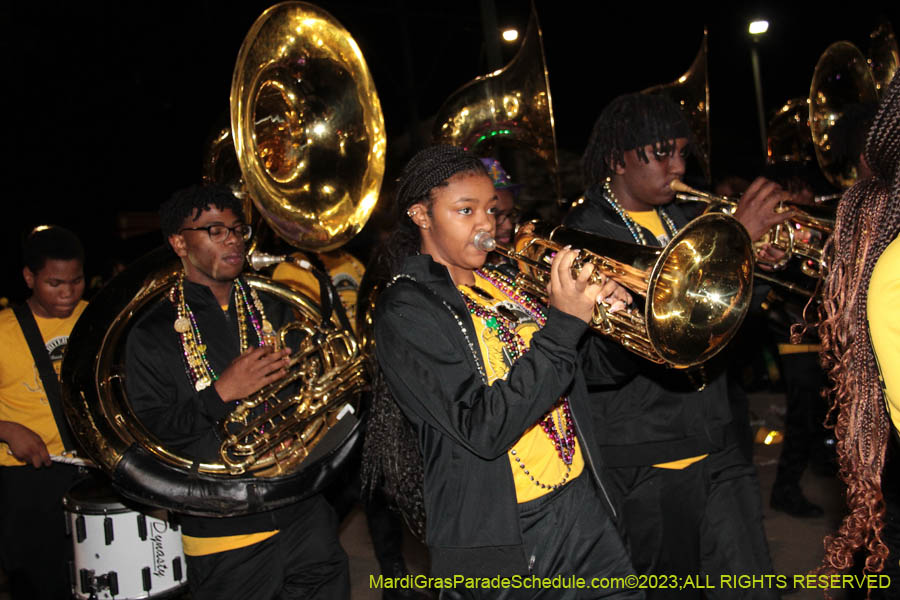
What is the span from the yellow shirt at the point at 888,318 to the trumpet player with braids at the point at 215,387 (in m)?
2.33

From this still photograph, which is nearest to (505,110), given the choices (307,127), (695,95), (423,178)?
(307,127)

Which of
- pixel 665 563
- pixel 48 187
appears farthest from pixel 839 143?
pixel 48 187

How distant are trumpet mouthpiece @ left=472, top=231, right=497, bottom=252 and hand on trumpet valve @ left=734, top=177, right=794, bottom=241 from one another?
1.25 meters

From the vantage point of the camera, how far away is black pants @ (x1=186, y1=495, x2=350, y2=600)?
10.0ft

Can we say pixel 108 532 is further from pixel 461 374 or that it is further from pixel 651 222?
pixel 651 222

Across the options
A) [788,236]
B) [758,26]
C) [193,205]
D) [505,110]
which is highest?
[758,26]

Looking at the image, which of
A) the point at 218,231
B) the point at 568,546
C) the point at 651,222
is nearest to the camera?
the point at 568,546

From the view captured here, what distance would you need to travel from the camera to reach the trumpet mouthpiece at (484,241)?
101 inches

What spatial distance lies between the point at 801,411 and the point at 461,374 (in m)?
3.73

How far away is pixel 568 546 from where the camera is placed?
2436mm

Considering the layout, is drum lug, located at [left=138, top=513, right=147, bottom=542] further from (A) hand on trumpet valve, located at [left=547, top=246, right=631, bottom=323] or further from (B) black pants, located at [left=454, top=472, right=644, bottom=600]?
(A) hand on trumpet valve, located at [left=547, top=246, right=631, bottom=323]

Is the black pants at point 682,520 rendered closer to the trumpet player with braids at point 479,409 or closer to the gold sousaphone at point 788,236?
the trumpet player with braids at point 479,409

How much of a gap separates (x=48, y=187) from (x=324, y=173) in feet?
35.8

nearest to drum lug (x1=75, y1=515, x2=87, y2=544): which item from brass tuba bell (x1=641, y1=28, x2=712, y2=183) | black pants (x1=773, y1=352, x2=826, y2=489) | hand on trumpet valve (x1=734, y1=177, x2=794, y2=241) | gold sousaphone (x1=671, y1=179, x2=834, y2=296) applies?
gold sousaphone (x1=671, y1=179, x2=834, y2=296)
